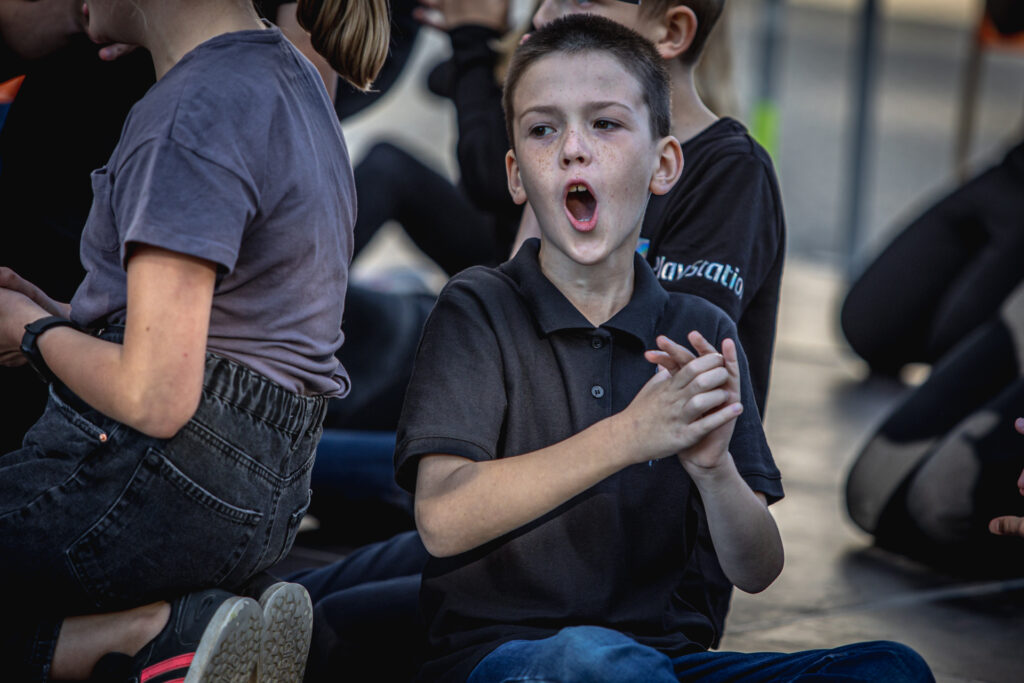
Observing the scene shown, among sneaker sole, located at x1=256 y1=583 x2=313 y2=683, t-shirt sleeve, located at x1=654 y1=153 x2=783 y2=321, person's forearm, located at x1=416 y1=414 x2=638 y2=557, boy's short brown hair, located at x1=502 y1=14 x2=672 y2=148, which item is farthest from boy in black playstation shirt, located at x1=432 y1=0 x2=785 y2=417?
sneaker sole, located at x1=256 y1=583 x2=313 y2=683

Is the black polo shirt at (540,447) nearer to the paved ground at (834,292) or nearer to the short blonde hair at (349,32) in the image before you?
the short blonde hair at (349,32)

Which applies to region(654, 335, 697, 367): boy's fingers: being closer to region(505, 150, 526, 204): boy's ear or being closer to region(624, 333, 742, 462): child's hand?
region(624, 333, 742, 462): child's hand

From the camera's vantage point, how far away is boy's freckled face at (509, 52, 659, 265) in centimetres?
153

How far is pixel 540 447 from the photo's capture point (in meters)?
1.49

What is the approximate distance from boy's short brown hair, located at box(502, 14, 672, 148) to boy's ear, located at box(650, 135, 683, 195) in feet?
0.06

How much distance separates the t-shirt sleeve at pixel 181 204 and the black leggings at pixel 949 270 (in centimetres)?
298

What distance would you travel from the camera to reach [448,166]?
31.8ft

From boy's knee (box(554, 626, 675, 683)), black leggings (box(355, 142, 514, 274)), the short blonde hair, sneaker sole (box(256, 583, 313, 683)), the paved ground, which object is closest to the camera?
boy's knee (box(554, 626, 675, 683))

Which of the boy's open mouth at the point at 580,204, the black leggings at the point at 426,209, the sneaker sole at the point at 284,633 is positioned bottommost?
the black leggings at the point at 426,209

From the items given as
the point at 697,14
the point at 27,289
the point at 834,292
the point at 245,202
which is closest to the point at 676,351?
the point at 245,202

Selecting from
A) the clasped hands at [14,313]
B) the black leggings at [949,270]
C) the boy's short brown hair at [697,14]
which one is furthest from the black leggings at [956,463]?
the clasped hands at [14,313]

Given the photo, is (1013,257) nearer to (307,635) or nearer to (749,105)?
(307,635)

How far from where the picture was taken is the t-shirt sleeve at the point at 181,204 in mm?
1278

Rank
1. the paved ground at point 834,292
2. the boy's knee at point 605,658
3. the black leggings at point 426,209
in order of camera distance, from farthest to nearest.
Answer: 1. the black leggings at point 426,209
2. the paved ground at point 834,292
3. the boy's knee at point 605,658
